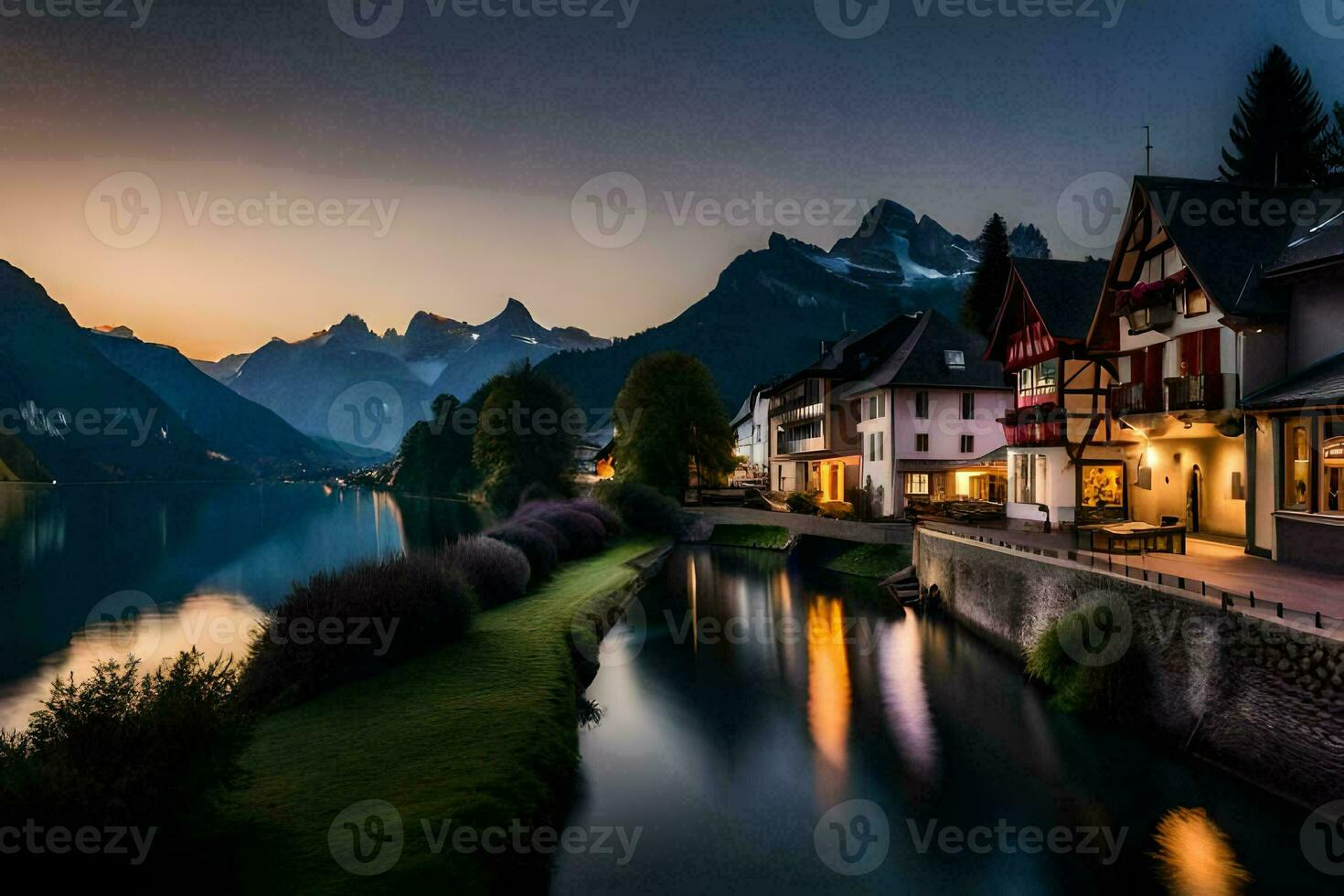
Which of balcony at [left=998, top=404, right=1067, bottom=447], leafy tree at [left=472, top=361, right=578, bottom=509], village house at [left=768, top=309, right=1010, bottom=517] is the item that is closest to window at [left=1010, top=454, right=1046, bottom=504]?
balcony at [left=998, top=404, right=1067, bottom=447]

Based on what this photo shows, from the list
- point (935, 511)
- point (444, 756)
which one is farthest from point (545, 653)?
point (935, 511)

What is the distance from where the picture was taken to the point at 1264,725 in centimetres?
1354

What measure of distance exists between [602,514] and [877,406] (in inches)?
849

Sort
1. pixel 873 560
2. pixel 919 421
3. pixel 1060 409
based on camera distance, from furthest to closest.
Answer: pixel 919 421
pixel 873 560
pixel 1060 409

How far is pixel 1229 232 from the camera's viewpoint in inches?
1056

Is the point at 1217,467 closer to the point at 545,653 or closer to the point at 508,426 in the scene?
the point at 545,653

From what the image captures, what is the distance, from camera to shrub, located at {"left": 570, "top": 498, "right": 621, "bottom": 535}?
5206 cm

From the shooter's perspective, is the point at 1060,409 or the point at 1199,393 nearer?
the point at 1199,393

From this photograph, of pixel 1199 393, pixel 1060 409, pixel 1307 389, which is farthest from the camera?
pixel 1060 409

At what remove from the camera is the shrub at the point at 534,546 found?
35781mm

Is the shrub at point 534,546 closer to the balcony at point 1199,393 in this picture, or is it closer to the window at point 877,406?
the window at point 877,406

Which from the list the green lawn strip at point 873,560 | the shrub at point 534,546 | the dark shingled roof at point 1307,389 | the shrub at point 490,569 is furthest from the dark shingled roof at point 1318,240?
the shrub at point 534,546

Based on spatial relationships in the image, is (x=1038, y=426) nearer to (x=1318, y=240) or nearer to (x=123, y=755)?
(x=1318, y=240)

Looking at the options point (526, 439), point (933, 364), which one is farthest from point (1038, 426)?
point (526, 439)
